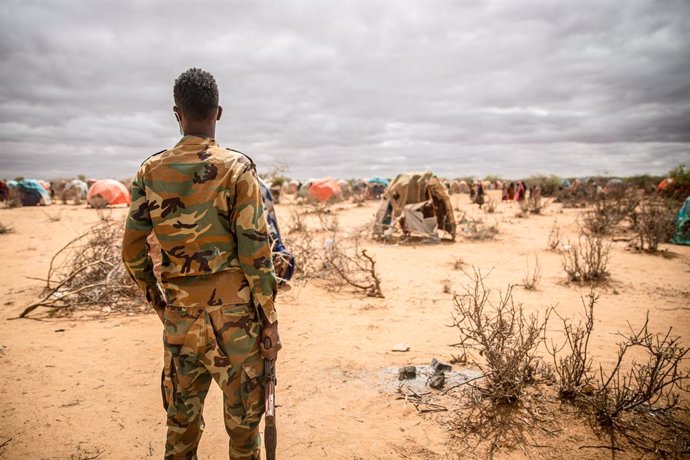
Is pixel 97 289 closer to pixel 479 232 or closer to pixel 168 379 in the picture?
pixel 168 379

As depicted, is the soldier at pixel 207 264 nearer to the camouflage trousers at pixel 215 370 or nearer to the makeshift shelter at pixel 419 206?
the camouflage trousers at pixel 215 370

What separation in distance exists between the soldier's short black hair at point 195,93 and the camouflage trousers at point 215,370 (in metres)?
0.93

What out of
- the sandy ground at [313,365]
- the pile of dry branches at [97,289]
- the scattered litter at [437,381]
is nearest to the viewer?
the sandy ground at [313,365]

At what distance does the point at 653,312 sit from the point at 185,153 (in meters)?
6.54

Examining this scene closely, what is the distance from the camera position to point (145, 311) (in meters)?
5.28

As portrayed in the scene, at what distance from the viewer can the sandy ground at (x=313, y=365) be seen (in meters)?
2.60

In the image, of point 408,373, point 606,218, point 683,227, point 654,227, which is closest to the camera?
point 408,373

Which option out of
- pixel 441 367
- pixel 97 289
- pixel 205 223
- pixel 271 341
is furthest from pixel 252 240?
pixel 97 289

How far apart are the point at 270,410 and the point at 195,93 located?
1.50 m

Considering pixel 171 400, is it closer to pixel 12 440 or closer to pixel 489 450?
pixel 12 440

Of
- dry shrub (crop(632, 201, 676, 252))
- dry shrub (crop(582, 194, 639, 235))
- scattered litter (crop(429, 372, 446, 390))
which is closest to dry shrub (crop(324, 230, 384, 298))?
scattered litter (crop(429, 372, 446, 390))

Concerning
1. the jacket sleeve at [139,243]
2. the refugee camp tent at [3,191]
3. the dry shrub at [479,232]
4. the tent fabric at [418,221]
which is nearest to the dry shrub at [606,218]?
the dry shrub at [479,232]

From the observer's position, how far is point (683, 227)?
9.88 meters

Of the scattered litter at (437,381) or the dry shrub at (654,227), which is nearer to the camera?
the scattered litter at (437,381)
